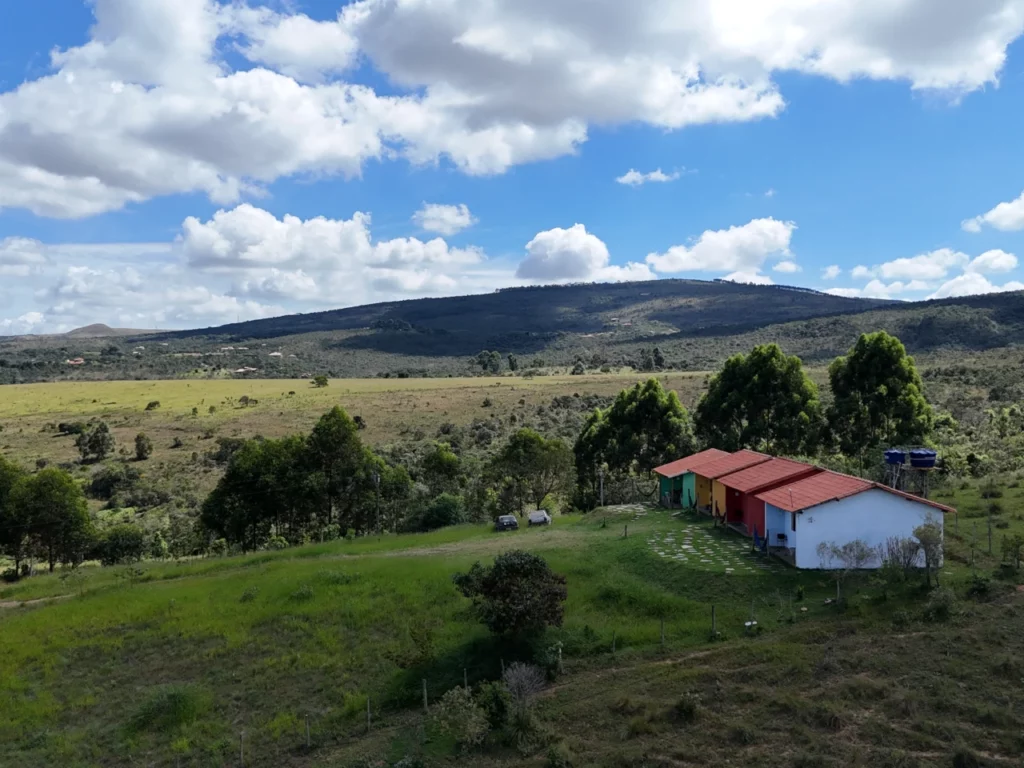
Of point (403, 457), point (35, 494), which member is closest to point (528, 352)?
point (403, 457)

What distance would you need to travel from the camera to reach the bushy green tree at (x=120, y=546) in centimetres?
4116

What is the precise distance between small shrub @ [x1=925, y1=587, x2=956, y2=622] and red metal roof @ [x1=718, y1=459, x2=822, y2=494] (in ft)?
28.2

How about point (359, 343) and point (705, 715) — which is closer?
point (705, 715)

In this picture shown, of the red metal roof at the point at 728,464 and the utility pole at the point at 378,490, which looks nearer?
the red metal roof at the point at 728,464

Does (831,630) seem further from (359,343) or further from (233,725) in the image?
(359,343)

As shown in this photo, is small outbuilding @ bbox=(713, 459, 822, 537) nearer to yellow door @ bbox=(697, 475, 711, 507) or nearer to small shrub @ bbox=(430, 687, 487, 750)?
yellow door @ bbox=(697, 475, 711, 507)

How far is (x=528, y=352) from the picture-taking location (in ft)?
637

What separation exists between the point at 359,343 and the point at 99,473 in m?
135

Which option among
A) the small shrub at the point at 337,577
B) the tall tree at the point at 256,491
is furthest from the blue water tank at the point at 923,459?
→ the tall tree at the point at 256,491

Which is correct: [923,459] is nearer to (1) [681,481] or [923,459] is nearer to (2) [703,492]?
(2) [703,492]

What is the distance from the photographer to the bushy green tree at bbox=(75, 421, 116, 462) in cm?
6686

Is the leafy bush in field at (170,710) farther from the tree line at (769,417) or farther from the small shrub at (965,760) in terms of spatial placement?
the tree line at (769,417)

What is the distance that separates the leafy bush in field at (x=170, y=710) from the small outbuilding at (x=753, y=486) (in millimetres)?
19834

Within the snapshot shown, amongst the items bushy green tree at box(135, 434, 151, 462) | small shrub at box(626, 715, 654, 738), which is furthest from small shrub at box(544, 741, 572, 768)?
bushy green tree at box(135, 434, 151, 462)
